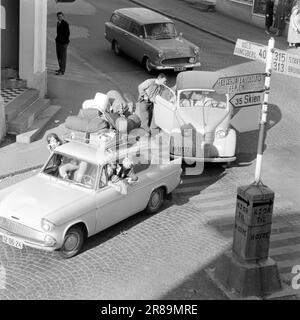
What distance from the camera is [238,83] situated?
995 cm

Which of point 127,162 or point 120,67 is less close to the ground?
point 127,162

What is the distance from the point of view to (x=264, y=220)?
9.84 m

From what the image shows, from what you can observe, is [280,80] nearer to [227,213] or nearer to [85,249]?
[227,213]

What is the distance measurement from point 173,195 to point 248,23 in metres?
20.5

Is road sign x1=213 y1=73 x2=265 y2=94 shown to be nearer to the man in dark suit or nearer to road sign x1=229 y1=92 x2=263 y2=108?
road sign x1=229 y1=92 x2=263 y2=108

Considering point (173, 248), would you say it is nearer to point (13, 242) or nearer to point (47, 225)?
point (47, 225)

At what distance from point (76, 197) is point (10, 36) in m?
8.72

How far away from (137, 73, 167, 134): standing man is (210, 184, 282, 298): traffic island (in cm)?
613

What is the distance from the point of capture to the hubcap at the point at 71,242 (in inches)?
414

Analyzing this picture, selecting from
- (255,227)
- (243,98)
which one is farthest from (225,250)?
(243,98)

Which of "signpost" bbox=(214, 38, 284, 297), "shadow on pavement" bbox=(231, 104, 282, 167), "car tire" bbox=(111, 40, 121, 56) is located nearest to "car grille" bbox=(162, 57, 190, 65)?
"car tire" bbox=(111, 40, 121, 56)

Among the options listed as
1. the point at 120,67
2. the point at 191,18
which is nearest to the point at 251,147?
the point at 120,67

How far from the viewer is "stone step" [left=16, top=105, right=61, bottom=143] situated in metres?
15.5

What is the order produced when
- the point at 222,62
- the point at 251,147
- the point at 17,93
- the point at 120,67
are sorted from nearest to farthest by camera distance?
the point at 251,147 → the point at 17,93 → the point at 120,67 → the point at 222,62
